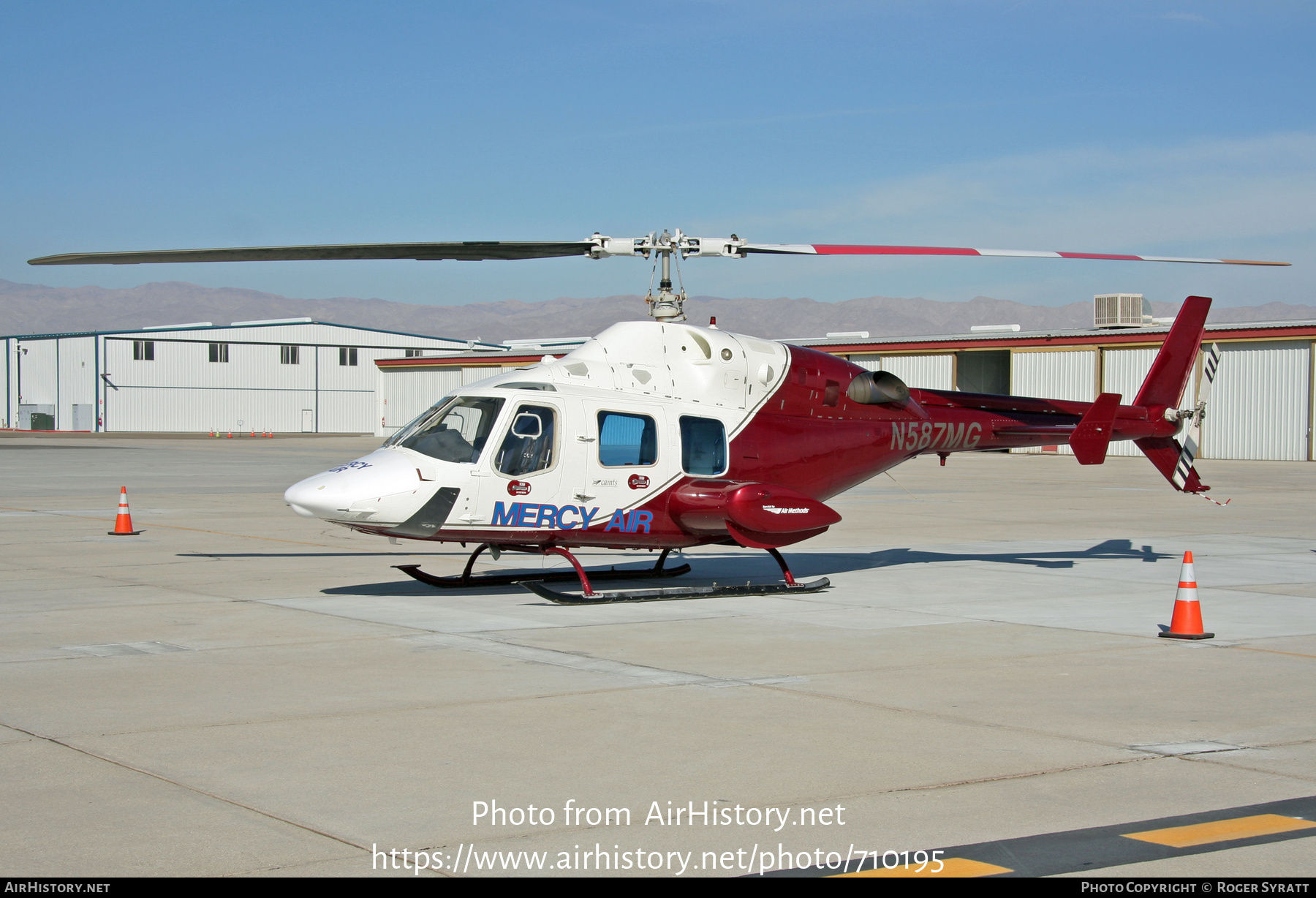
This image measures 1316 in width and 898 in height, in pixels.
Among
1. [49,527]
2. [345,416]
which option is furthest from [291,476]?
[345,416]

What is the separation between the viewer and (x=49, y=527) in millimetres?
19891

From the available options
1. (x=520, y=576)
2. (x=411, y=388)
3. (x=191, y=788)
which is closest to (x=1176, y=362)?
(x=520, y=576)

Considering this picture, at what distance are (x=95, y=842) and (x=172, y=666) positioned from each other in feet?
13.1

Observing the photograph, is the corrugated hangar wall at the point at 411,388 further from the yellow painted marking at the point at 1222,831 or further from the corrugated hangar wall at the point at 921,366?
the yellow painted marking at the point at 1222,831

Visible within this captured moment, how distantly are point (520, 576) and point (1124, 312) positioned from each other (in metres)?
46.5

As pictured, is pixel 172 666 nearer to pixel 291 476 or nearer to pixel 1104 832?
pixel 1104 832

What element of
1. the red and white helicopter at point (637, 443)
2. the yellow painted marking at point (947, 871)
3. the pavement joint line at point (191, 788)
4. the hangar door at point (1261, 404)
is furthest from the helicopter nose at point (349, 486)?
the hangar door at point (1261, 404)

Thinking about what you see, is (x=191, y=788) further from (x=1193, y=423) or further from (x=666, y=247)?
(x=1193, y=423)

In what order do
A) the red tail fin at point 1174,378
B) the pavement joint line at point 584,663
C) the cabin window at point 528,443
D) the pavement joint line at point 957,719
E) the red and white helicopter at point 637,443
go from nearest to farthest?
the pavement joint line at point 957,719 → the pavement joint line at point 584,663 → the red and white helicopter at point 637,443 → the cabin window at point 528,443 → the red tail fin at point 1174,378

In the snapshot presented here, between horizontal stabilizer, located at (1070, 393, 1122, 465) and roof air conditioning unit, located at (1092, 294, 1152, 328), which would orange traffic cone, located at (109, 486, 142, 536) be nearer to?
horizontal stabilizer, located at (1070, 393, 1122, 465)

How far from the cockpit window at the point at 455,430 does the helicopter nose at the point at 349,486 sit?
0.32m

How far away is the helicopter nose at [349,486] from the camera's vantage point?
11258mm

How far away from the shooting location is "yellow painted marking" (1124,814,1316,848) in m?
5.35

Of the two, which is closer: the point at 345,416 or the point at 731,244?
the point at 731,244
